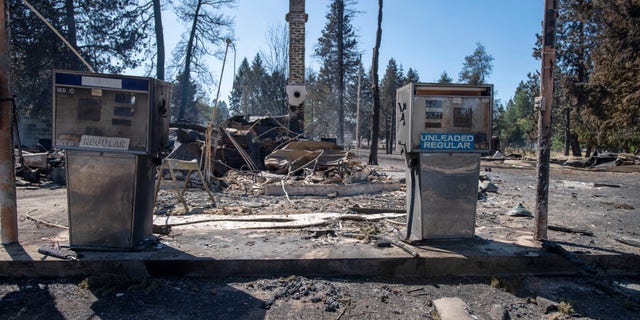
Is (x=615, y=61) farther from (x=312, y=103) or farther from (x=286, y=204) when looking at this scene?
(x=312, y=103)

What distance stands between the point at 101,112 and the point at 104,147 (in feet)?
1.21

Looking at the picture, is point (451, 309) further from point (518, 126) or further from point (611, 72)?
point (518, 126)

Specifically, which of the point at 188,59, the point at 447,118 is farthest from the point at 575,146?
the point at 447,118

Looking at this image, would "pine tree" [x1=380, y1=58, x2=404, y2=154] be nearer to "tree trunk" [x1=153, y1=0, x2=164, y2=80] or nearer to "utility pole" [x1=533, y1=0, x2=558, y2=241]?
"tree trunk" [x1=153, y1=0, x2=164, y2=80]

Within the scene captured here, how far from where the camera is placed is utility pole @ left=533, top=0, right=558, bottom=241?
4.43m

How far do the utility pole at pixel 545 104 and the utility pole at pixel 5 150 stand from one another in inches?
225

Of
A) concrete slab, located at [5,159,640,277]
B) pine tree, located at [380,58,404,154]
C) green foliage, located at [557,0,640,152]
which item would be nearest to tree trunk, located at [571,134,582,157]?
green foliage, located at [557,0,640,152]

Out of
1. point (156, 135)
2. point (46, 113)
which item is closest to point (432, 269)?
point (156, 135)

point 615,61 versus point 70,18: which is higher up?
point 70,18

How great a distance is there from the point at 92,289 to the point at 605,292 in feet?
15.7

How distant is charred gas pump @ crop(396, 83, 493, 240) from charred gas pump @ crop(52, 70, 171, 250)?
284cm

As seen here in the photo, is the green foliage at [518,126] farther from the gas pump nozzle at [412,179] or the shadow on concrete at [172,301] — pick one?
the shadow on concrete at [172,301]

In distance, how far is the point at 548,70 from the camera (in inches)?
175

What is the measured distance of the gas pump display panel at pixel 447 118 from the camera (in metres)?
4.47
